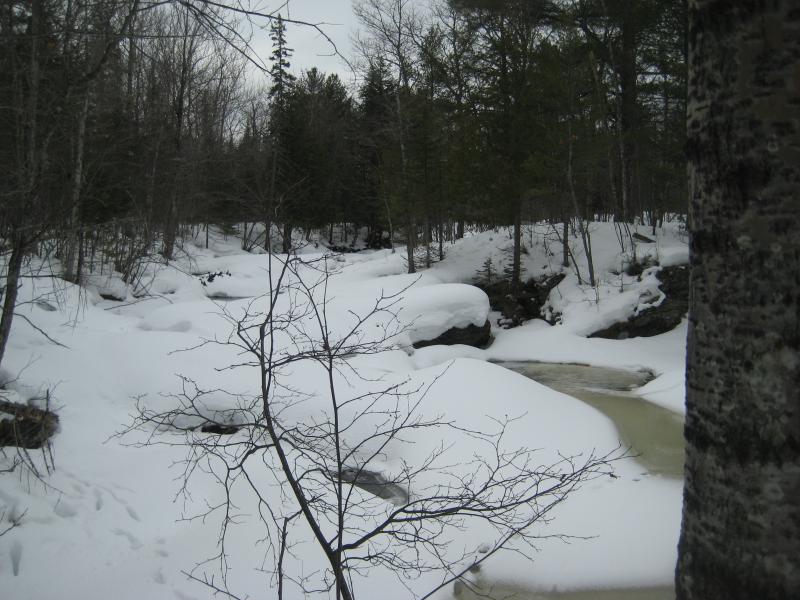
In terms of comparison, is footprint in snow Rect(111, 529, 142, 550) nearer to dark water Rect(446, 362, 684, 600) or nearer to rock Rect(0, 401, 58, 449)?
rock Rect(0, 401, 58, 449)

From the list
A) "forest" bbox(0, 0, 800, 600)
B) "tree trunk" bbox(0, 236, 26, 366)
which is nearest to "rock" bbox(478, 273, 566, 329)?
"forest" bbox(0, 0, 800, 600)

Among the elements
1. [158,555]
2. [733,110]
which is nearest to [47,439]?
[158,555]

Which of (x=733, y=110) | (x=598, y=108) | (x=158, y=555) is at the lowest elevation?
(x=158, y=555)

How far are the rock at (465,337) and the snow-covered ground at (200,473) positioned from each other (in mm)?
206

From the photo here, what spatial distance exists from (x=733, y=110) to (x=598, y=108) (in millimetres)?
15368

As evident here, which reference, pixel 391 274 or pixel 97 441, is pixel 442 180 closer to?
pixel 391 274

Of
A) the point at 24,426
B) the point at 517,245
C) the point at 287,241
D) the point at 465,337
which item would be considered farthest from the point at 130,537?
the point at 517,245

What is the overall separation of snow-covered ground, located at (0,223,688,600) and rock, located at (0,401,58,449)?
5.2 inches

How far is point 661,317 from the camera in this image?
515 inches

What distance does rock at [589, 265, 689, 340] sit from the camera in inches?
514

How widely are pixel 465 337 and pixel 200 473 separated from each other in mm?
8455

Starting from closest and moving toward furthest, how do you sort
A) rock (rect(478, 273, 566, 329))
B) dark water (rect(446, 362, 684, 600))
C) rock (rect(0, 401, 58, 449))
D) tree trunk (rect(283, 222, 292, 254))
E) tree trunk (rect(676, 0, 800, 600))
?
1. tree trunk (rect(676, 0, 800, 600))
2. tree trunk (rect(283, 222, 292, 254))
3. dark water (rect(446, 362, 684, 600))
4. rock (rect(0, 401, 58, 449))
5. rock (rect(478, 273, 566, 329))

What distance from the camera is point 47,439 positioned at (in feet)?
16.9

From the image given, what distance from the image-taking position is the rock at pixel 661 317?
42.8 feet
